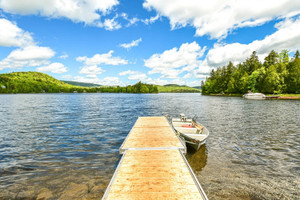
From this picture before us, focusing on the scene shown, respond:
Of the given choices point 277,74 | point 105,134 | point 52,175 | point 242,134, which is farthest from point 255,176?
point 277,74

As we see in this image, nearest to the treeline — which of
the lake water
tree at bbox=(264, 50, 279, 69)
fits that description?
tree at bbox=(264, 50, 279, 69)

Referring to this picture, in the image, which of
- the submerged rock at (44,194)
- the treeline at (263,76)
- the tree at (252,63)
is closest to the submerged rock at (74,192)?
the submerged rock at (44,194)

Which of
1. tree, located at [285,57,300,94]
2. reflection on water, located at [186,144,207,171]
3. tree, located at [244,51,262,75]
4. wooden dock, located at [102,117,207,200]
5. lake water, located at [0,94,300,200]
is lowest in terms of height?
reflection on water, located at [186,144,207,171]

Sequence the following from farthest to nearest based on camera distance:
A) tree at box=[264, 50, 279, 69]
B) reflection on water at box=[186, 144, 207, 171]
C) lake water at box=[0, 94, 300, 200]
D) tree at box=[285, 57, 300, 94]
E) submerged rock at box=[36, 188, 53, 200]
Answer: tree at box=[264, 50, 279, 69]
tree at box=[285, 57, 300, 94]
reflection on water at box=[186, 144, 207, 171]
lake water at box=[0, 94, 300, 200]
submerged rock at box=[36, 188, 53, 200]

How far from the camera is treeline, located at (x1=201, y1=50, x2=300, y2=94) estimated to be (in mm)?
84875

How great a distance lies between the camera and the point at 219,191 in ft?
26.3

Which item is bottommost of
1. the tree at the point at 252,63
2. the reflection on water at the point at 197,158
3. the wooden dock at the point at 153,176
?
the reflection on water at the point at 197,158

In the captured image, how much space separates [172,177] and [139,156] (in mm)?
2882

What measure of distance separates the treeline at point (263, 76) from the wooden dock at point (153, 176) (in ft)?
336

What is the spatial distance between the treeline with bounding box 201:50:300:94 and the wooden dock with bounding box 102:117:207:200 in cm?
10235

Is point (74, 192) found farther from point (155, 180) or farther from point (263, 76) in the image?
point (263, 76)

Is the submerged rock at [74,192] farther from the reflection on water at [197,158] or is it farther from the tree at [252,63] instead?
the tree at [252,63]

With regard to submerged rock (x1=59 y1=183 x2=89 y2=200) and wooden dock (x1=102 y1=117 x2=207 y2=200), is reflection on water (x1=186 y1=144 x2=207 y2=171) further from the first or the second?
submerged rock (x1=59 y1=183 x2=89 y2=200)

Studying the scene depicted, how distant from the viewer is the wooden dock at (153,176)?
548 centimetres
